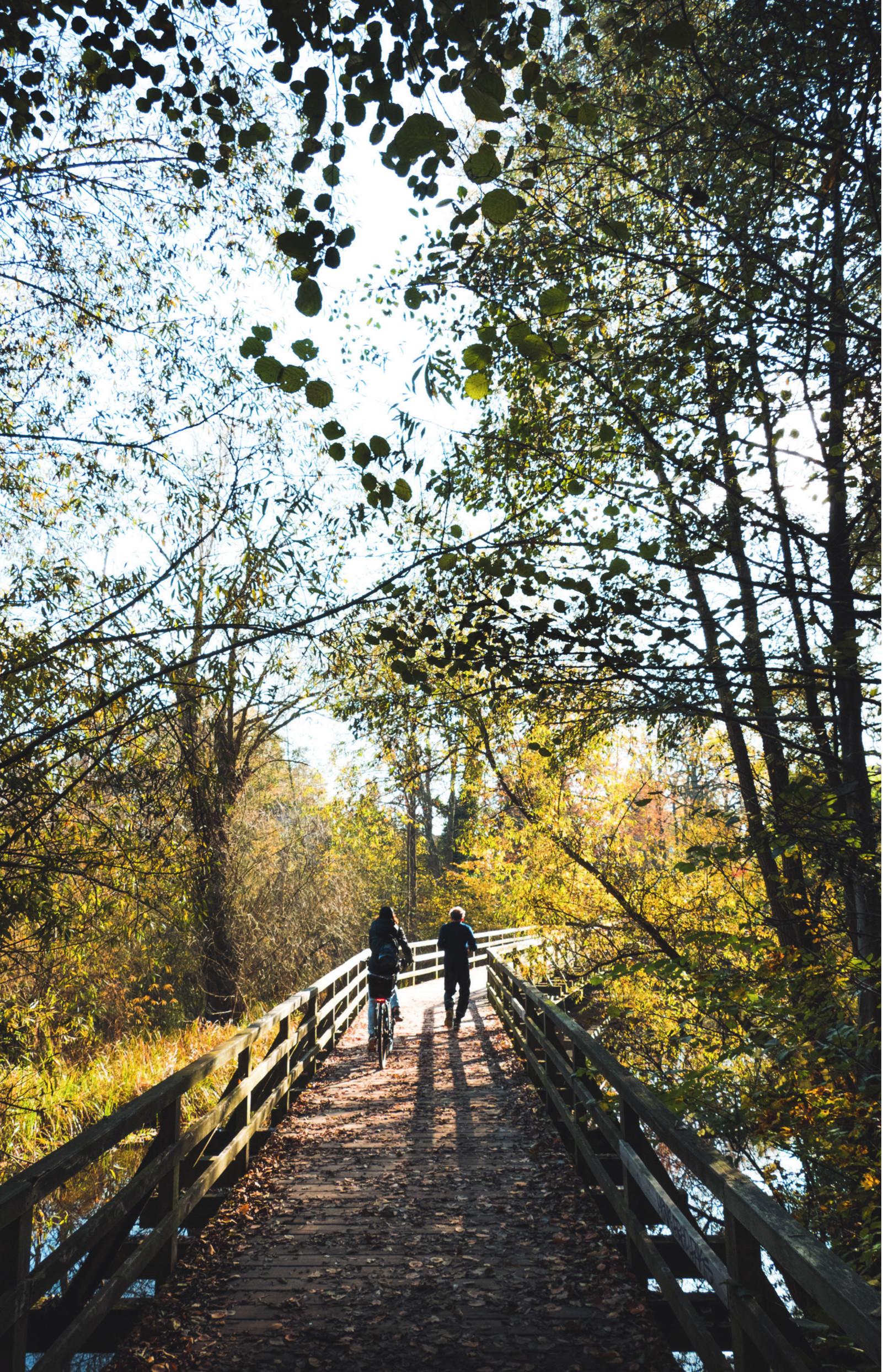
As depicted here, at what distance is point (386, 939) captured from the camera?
35.6 ft

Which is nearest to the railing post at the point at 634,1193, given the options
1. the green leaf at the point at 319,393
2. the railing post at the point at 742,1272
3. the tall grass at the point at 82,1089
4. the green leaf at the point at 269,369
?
the railing post at the point at 742,1272

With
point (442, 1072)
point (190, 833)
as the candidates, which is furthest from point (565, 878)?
point (190, 833)

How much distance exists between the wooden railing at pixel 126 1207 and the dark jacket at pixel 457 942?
512 centimetres

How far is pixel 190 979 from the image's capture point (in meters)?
19.8

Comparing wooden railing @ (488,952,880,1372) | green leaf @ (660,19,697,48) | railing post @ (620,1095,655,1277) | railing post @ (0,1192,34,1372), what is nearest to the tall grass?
wooden railing @ (488,952,880,1372)

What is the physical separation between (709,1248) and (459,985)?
406 inches

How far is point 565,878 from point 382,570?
283 inches

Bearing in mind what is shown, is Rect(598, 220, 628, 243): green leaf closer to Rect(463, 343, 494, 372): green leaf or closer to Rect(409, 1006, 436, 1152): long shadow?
Rect(463, 343, 494, 372): green leaf

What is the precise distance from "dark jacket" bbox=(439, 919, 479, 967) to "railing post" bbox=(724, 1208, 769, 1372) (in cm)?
963

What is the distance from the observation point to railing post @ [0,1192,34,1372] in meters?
2.88

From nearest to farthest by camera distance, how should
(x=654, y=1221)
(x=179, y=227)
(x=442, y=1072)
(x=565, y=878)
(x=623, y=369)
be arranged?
(x=654, y=1221), (x=623, y=369), (x=179, y=227), (x=442, y=1072), (x=565, y=878)

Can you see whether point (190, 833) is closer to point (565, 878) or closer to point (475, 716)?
point (475, 716)

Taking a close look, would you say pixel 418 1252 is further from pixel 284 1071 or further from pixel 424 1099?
pixel 424 1099

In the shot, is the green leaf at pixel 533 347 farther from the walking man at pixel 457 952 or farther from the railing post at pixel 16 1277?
the walking man at pixel 457 952
